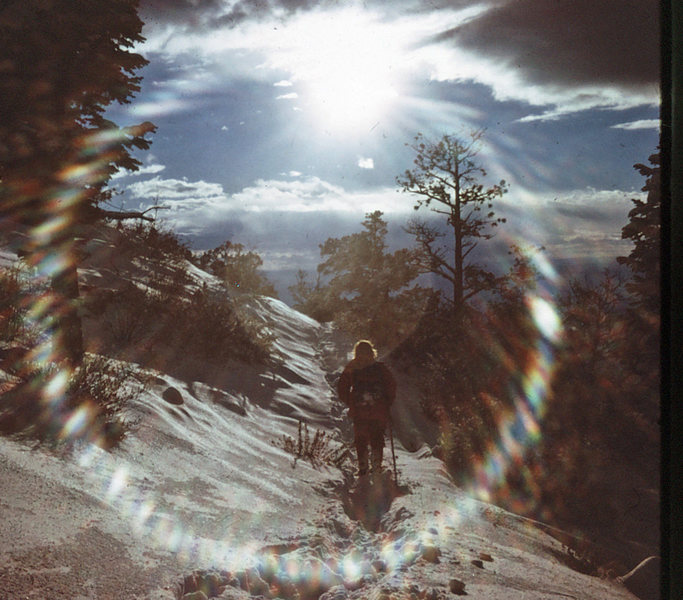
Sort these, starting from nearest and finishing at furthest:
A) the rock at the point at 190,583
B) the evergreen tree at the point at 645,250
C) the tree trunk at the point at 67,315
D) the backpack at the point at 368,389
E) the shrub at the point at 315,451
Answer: the rock at the point at 190,583
the tree trunk at the point at 67,315
the backpack at the point at 368,389
the shrub at the point at 315,451
the evergreen tree at the point at 645,250

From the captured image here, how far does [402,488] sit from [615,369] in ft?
36.6

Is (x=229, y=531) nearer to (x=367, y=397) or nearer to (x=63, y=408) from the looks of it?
(x=63, y=408)

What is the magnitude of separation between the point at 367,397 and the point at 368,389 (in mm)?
121

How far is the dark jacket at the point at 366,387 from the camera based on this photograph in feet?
22.3

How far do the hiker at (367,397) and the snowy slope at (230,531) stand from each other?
0.60m

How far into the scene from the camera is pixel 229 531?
3.81m

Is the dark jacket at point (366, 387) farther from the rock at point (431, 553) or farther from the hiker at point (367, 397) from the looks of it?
the rock at point (431, 553)

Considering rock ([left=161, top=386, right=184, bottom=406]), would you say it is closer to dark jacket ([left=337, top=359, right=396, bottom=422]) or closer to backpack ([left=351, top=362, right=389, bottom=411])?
dark jacket ([left=337, top=359, right=396, bottom=422])

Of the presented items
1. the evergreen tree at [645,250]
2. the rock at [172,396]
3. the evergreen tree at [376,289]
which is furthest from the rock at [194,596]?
the evergreen tree at [376,289]

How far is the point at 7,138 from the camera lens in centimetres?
608

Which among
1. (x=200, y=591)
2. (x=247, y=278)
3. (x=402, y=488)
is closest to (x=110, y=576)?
(x=200, y=591)

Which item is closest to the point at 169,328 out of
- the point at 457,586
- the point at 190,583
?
the point at 190,583

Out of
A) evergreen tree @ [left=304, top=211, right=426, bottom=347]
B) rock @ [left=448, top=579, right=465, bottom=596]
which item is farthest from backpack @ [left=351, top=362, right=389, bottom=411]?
evergreen tree @ [left=304, top=211, right=426, bottom=347]

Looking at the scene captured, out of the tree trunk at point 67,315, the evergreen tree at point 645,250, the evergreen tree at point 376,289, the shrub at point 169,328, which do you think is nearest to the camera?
the tree trunk at point 67,315
